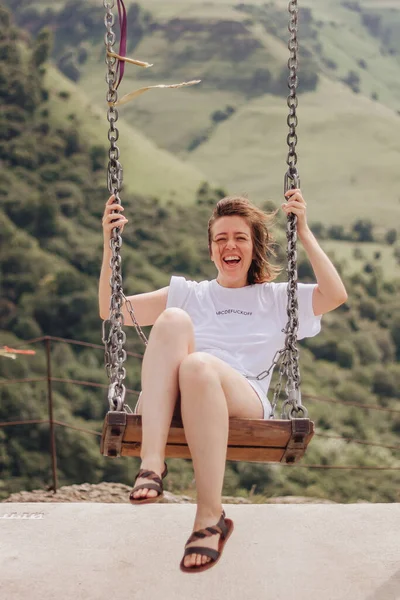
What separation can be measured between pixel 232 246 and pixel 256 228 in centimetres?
11

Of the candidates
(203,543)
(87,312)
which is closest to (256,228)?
(203,543)

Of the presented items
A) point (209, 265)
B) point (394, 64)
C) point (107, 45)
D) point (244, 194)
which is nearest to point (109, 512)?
point (244, 194)

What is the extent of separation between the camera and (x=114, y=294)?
2.60 metres

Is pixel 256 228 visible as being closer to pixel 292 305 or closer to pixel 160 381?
pixel 292 305

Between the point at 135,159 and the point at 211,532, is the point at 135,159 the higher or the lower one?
the higher one

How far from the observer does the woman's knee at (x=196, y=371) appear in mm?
2346

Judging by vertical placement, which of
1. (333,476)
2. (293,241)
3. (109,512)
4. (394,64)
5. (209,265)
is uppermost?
(394,64)

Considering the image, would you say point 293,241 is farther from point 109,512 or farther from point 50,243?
point 50,243

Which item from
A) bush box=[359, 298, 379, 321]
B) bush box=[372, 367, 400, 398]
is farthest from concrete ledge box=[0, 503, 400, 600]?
bush box=[359, 298, 379, 321]

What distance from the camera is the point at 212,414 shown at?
2324mm

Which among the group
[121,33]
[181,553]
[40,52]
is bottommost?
[181,553]

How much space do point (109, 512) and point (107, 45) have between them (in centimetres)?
163

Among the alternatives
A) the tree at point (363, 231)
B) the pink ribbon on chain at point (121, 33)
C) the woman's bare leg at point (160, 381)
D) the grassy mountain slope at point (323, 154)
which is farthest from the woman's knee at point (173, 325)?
the grassy mountain slope at point (323, 154)

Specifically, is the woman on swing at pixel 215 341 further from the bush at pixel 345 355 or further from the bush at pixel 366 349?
the bush at pixel 366 349
